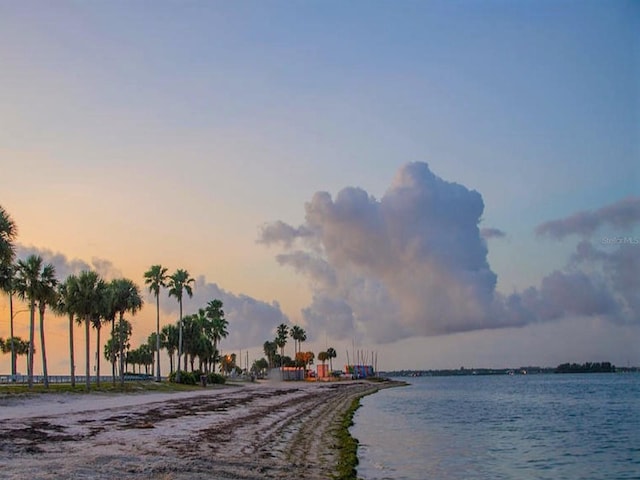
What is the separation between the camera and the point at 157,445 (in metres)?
23.8

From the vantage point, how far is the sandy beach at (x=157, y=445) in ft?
57.2

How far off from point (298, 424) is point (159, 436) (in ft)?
49.9

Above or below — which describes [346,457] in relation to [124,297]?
below

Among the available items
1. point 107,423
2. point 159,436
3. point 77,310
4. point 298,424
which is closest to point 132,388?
point 77,310

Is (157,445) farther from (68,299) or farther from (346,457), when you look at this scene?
(68,299)

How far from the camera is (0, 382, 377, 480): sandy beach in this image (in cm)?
1742

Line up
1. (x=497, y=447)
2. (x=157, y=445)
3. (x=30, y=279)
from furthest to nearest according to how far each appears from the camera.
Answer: (x=30, y=279)
(x=497, y=447)
(x=157, y=445)

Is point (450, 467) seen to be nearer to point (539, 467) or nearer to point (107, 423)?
point (539, 467)

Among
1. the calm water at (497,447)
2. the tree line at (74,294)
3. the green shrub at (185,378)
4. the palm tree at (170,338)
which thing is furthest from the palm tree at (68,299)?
the palm tree at (170,338)

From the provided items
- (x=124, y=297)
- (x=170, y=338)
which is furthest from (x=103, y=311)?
(x=170, y=338)

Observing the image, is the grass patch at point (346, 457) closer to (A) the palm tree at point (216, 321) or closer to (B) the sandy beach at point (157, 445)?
(B) the sandy beach at point (157, 445)

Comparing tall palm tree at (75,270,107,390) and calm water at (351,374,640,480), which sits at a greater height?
tall palm tree at (75,270,107,390)

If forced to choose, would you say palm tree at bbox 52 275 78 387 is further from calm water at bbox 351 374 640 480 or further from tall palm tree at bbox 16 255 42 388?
calm water at bbox 351 374 640 480

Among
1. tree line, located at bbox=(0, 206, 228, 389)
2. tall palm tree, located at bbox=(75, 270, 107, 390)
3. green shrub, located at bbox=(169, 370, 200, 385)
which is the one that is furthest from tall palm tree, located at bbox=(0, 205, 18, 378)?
green shrub, located at bbox=(169, 370, 200, 385)
